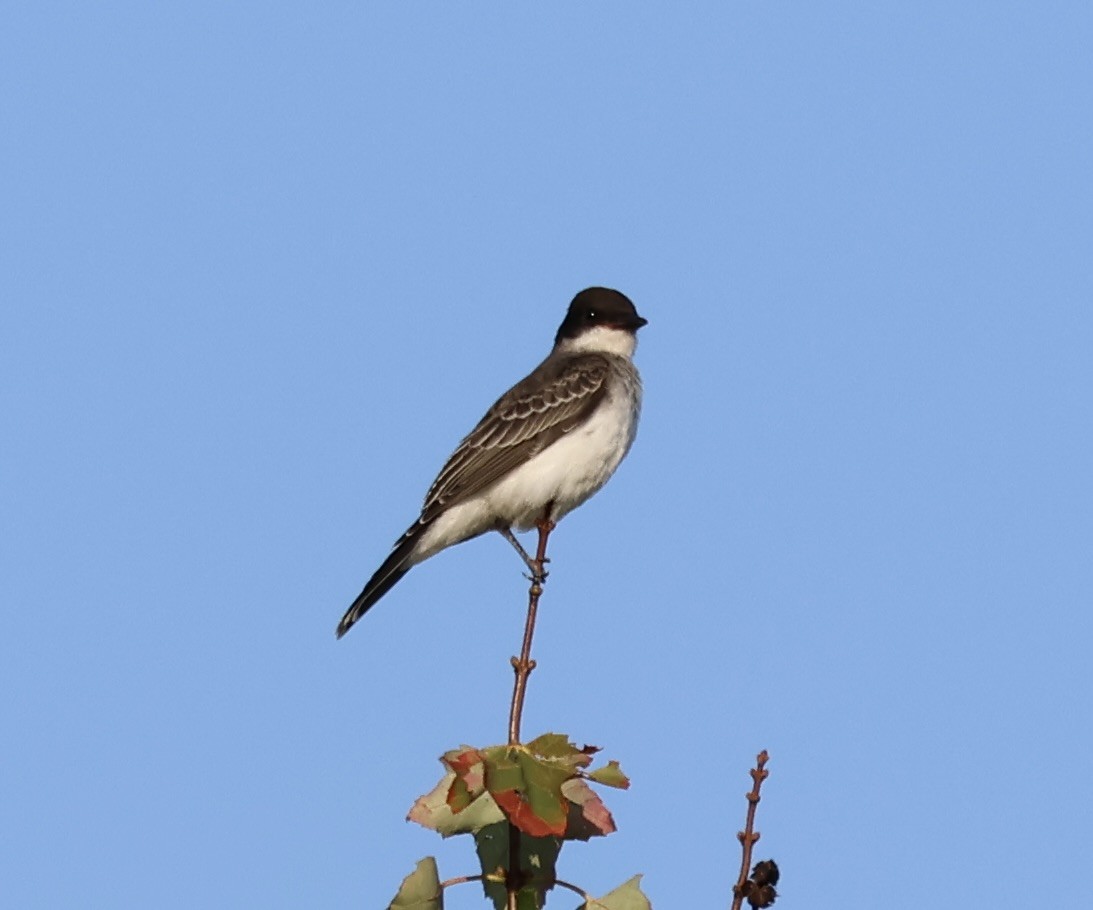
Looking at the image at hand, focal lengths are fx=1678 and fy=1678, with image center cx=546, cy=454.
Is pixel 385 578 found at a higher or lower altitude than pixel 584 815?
higher

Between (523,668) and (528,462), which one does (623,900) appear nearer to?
(523,668)

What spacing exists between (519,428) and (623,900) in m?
6.94

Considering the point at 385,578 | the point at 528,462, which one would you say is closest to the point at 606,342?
the point at 528,462

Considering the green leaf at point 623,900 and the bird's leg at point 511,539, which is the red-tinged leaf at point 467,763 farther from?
the bird's leg at point 511,539

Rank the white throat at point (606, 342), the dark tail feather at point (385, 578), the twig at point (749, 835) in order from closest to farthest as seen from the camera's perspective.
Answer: the twig at point (749, 835), the dark tail feather at point (385, 578), the white throat at point (606, 342)

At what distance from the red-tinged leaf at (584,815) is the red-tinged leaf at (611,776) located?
0.13 ft

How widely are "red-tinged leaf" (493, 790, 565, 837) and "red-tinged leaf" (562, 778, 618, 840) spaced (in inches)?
4.6

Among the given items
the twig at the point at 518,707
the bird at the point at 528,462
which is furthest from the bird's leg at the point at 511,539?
the twig at the point at 518,707

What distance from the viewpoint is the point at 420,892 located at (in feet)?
11.7

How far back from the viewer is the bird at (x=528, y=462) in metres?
10.0

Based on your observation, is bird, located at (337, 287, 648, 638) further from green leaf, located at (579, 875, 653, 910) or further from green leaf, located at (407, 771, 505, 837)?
green leaf, located at (579, 875, 653, 910)

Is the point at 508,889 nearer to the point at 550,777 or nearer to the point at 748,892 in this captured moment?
the point at 550,777

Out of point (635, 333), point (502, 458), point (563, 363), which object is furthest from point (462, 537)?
point (635, 333)

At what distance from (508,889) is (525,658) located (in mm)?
698
